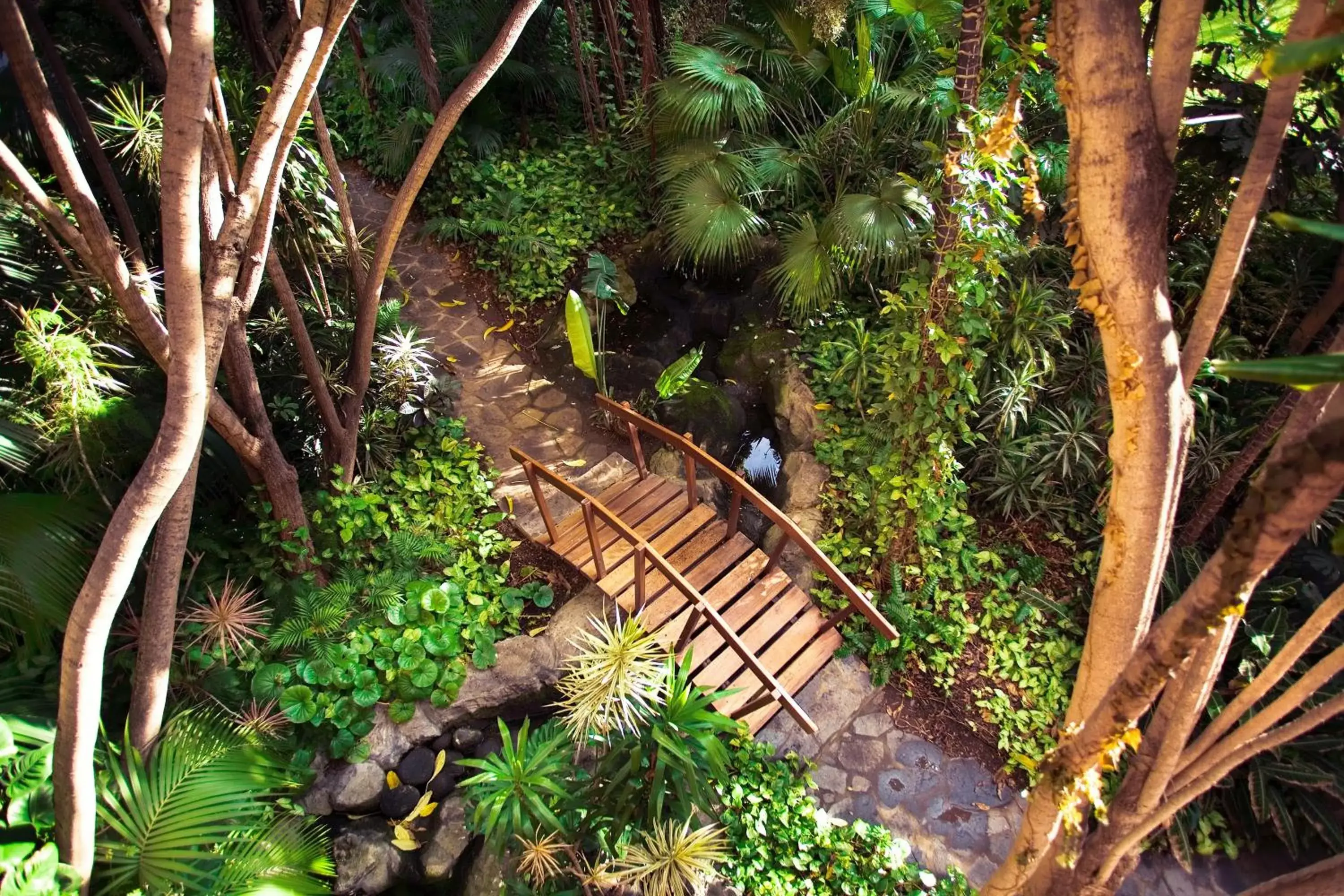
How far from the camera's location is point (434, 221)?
6.47 metres

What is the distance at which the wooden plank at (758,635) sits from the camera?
3984 mm

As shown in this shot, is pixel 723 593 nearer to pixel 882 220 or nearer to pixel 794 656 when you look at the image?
pixel 794 656

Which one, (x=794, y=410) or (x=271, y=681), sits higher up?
(x=271, y=681)

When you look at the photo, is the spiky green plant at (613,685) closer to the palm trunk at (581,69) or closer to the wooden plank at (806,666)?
the wooden plank at (806,666)

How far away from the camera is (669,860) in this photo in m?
3.07

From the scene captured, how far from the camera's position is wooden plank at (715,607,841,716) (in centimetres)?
406

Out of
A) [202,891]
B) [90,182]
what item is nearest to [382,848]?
[202,891]

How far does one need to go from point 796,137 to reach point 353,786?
4913mm

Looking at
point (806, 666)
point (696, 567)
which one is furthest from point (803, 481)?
point (806, 666)

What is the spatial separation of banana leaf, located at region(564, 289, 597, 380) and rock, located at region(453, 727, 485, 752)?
208 centimetres

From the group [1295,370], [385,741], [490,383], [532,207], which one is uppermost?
[1295,370]

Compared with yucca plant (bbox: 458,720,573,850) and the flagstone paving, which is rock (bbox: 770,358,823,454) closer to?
the flagstone paving

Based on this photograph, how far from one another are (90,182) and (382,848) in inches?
137

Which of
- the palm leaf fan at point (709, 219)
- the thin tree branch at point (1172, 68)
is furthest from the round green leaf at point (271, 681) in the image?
the thin tree branch at point (1172, 68)
